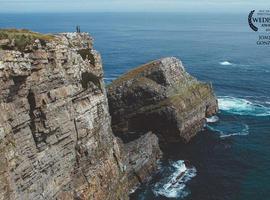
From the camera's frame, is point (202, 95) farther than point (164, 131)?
Yes

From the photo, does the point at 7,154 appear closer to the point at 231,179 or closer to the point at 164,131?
the point at 231,179

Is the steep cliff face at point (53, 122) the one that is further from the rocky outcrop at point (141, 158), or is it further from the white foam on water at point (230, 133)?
the white foam on water at point (230, 133)

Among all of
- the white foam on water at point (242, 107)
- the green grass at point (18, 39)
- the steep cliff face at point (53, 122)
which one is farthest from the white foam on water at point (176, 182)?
the white foam on water at point (242, 107)

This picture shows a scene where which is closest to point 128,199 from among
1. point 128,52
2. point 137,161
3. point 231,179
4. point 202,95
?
point 137,161

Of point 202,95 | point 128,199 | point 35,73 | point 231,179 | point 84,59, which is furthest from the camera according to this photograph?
point 202,95

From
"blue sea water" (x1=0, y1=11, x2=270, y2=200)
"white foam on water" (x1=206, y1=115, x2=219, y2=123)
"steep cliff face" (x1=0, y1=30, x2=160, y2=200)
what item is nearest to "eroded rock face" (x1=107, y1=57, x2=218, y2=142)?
"blue sea water" (x1=0, y1=11, x2=270, y2=200)
